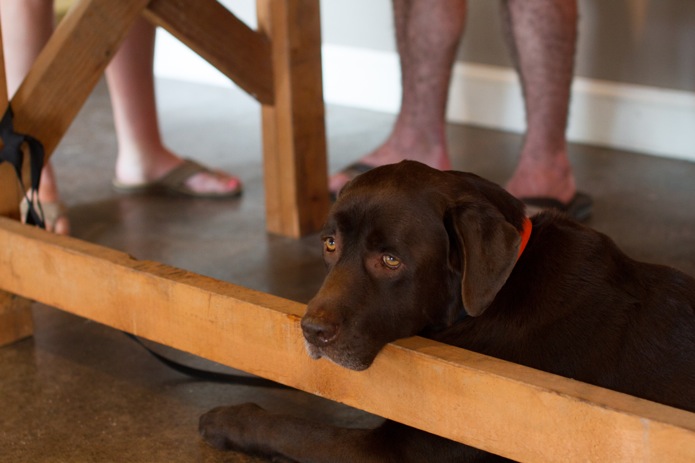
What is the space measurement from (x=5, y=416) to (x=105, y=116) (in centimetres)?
263

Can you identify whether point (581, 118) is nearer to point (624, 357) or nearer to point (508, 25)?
point (508, 25)

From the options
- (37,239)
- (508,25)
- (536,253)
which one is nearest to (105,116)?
(508,25)

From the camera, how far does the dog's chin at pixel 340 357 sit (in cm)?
150

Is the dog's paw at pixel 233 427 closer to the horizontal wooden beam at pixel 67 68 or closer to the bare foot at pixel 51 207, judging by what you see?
the horizontal wooden beam at pixel 67 68

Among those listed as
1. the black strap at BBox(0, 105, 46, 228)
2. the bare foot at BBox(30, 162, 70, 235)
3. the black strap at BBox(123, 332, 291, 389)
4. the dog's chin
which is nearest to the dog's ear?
the dog's chin

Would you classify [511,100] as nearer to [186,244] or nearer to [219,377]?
[186,244]

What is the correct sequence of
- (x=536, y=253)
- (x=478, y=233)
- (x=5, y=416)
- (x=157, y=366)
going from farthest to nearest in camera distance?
(x=157, y=366)
(x=5, y=416)
(x=536, y=253)
(x=478, y=233)

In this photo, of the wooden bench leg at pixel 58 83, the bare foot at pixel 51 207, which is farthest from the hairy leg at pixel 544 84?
the bare foot at pixel 51 207

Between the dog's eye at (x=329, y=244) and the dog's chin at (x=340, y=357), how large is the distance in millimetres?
159

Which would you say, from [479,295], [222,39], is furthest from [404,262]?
[222,39]

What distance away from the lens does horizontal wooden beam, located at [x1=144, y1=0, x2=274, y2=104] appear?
261cm

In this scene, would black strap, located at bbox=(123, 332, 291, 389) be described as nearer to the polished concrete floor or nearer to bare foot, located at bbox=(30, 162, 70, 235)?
the polished concrete floor

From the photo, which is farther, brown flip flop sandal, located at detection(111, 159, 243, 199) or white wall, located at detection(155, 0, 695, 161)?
white wall, located at detection(155, 0, 695, 161)

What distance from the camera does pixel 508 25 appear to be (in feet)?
10.3
